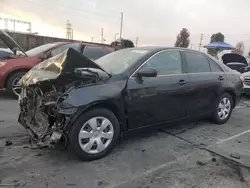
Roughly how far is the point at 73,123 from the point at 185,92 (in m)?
2.11

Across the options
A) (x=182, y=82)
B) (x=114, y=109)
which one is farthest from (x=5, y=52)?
(x=182, y=82)

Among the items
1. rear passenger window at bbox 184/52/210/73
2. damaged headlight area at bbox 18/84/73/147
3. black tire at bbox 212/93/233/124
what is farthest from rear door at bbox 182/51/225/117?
damaged headlight area at bbox 18/84/73/147

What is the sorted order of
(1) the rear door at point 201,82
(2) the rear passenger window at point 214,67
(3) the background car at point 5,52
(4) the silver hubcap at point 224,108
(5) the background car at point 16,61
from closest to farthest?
(1) the rear door at point 201,82 < (2) the rear passenger window at point 214,67 < (4) the silver hubcap at point 224,108 < (5) the background car at point 16,61 < (3) the background car at point 5,52

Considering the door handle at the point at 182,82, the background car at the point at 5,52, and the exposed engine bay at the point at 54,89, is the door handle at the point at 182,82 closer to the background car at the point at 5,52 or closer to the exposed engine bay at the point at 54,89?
the exposed engine bay at the point at 54,89

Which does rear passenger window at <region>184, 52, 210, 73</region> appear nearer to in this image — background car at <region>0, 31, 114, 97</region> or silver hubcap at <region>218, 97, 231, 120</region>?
silver hubcap at <region>218, 97, 231, 120</region>

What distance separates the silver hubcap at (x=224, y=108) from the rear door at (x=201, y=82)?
12.1 inches

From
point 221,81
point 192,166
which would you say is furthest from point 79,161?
point 221,81

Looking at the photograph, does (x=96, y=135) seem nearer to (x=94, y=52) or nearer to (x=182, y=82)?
(x=182, y=82)

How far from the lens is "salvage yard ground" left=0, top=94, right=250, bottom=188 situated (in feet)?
9.41

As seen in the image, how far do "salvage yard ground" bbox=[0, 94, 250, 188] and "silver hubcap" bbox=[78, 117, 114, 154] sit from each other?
7.6 inches

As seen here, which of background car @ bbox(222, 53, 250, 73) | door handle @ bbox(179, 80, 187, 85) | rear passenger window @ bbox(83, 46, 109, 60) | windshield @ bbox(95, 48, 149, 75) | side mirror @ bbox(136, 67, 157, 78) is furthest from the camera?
background car @ bbox(222, 53, 250, 73)

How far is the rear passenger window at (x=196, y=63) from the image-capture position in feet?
14.9

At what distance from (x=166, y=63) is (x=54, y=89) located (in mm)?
1890

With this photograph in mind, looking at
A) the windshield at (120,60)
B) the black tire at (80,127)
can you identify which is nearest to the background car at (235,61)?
the windshield at (120,60)
